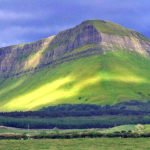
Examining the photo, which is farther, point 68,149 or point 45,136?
point 45,136

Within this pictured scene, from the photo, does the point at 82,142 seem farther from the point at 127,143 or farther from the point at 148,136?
the point at 148,136

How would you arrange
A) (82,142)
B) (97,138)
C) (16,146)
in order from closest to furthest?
(16,146) → (82,142) → (97,138)

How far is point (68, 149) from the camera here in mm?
98312

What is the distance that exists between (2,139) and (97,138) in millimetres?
28557

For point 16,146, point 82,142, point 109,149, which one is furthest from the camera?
point 82,142

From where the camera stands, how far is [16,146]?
105 metres

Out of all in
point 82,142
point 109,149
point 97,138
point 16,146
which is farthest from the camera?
point 97,138

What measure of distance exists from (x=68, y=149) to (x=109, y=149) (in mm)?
9548

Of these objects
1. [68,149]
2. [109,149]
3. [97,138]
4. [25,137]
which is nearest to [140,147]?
[109,149]

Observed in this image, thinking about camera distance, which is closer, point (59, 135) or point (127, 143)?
point (127, 143)

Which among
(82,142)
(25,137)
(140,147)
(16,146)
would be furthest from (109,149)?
(25,137)

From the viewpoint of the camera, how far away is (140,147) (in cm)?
10112

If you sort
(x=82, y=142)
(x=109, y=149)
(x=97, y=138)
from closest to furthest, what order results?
(x=109, y=149) → (x=82, y=142) → (x=97, y=138)

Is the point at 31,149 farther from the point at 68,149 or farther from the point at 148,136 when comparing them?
the point at 148,136
